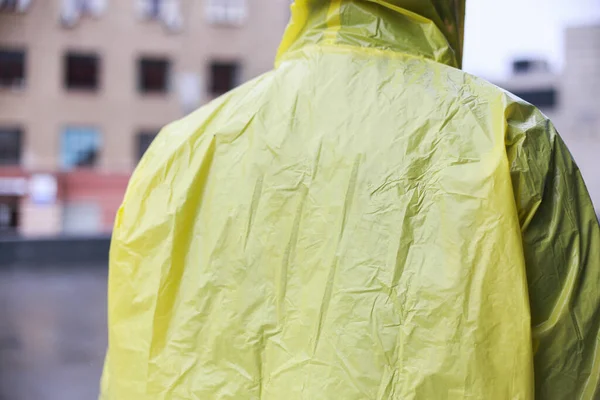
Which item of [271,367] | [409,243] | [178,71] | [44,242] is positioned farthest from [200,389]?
[178,71]

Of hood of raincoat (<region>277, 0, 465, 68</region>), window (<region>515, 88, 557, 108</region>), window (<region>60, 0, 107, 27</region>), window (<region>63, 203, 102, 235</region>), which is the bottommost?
window (<region>63, 203, 102, 235</region>)

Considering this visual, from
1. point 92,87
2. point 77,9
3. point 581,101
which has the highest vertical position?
point 77,9

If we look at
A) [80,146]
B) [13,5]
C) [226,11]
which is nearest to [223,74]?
[226,11]

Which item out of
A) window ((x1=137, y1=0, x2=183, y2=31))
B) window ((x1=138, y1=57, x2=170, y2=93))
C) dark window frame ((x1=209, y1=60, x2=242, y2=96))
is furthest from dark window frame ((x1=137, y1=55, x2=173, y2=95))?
dark window frame ((x1=209, y1=60, x2=242, y2=96))

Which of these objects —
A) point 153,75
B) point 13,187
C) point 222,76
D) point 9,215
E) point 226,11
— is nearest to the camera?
point 13,187

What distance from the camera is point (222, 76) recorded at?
64.2 ft

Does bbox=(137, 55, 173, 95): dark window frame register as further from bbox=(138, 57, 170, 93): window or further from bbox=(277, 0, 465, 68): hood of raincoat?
bbox=(277, 0, 465, 68): hood of raincoat

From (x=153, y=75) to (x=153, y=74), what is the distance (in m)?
0.03

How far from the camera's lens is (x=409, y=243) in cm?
109

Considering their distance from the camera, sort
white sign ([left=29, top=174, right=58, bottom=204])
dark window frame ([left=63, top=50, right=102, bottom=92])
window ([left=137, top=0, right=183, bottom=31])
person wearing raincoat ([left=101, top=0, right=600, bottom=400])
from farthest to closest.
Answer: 1. window ([left=137, top=0, right=183, bottom=31])
2. dark window frame ([left=63, top=50, right=102, bottom=92])
3. white sign ([left=29, top=174, right=58, bottom=204])
4. person wearing raincoat ([left=101, top=0, right=600, bottom=400])

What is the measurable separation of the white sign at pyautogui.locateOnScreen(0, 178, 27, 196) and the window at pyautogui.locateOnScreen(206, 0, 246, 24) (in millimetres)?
7204

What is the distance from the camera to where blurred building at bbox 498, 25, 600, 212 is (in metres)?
24.5

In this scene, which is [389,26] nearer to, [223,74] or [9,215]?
[9,215]

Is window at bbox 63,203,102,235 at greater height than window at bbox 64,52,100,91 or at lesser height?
lesser
